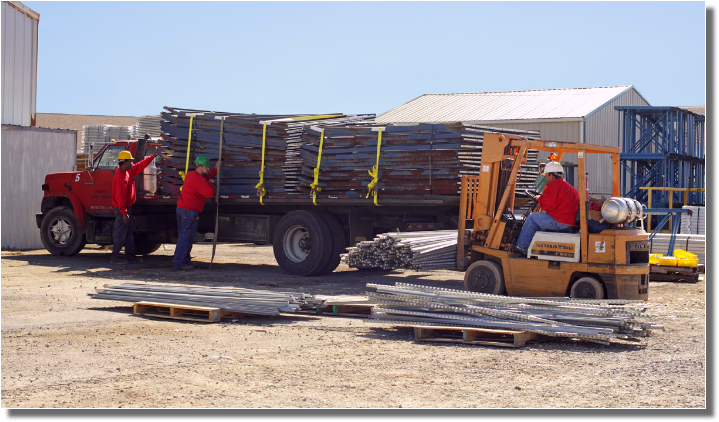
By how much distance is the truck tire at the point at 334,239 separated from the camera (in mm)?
13977

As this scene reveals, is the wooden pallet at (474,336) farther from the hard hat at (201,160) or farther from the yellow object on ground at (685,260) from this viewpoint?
the hard hat at (201,160)

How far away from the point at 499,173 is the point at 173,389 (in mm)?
6587

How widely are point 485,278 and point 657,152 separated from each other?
22616mm

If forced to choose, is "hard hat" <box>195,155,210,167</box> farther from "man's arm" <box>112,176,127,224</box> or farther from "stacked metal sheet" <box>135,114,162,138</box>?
"stacked metal sheet" <box>135,114,162,138</box>

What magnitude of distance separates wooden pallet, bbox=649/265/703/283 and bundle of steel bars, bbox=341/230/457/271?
→ 4.48 metres

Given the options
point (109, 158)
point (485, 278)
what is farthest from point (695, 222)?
point (109, 158)

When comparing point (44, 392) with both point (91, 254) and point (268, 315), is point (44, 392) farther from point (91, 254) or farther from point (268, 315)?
point (91, 254)

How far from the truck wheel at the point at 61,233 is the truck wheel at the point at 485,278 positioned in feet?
31.9

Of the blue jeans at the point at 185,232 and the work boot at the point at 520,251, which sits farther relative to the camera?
the blue jeans at the point at 185,232

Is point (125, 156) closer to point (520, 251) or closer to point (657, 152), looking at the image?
point (520, 251)

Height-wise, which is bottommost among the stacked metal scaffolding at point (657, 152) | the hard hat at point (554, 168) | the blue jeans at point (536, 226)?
the blue jeans at point (536, 226)

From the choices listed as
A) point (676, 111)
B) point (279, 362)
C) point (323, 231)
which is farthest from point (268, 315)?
point (676, 111)

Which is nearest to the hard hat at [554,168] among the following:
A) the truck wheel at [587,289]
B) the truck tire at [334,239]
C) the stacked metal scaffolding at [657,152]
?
the truck wheel at [587,289]

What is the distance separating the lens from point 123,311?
1003cm
